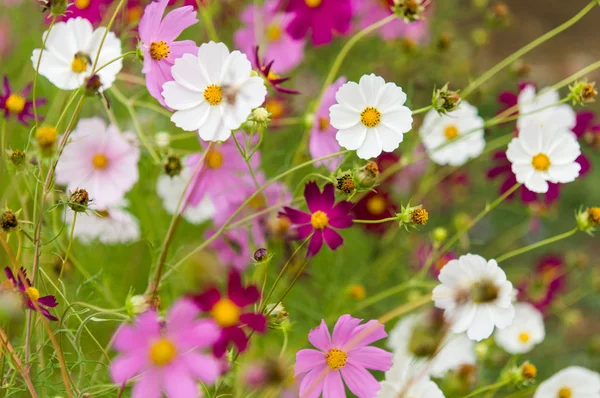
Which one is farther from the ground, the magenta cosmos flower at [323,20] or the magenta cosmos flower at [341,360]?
the magenta cosmos flower at [323,20]

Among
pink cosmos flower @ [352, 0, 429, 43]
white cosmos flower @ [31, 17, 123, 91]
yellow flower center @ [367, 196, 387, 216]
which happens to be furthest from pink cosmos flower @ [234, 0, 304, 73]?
white cosmos flower @ [31, 17, 123, 91]

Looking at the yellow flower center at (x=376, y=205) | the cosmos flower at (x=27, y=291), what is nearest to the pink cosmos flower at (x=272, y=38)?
the yellow flower center at (x=376, y=205)

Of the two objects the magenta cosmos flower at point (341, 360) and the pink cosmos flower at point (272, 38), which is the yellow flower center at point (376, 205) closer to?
the pink cosmos flower at point (272, 38)

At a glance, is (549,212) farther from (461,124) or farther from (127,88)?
(127,88)

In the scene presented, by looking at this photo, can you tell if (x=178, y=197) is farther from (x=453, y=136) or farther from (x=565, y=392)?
(x=565, y=392)

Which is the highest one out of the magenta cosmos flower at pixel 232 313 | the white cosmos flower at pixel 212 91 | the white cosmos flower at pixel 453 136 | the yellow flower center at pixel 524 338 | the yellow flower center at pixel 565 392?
the white cosmos flower at pixel 453 136

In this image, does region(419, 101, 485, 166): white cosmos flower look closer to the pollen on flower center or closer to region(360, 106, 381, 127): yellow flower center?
region(360, 106, 381, 127): yellow flower center

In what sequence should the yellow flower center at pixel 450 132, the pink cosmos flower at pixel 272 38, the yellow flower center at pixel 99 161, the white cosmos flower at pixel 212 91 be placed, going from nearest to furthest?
the white cosmos flower at pixel 212 91
the yellow flower center at pixel 99 161
the yellow flower center at pixel 450 132
the pink cosmos flower at pixel 272 38

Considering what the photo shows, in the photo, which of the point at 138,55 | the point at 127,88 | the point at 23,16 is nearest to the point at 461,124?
the point at 138,55
